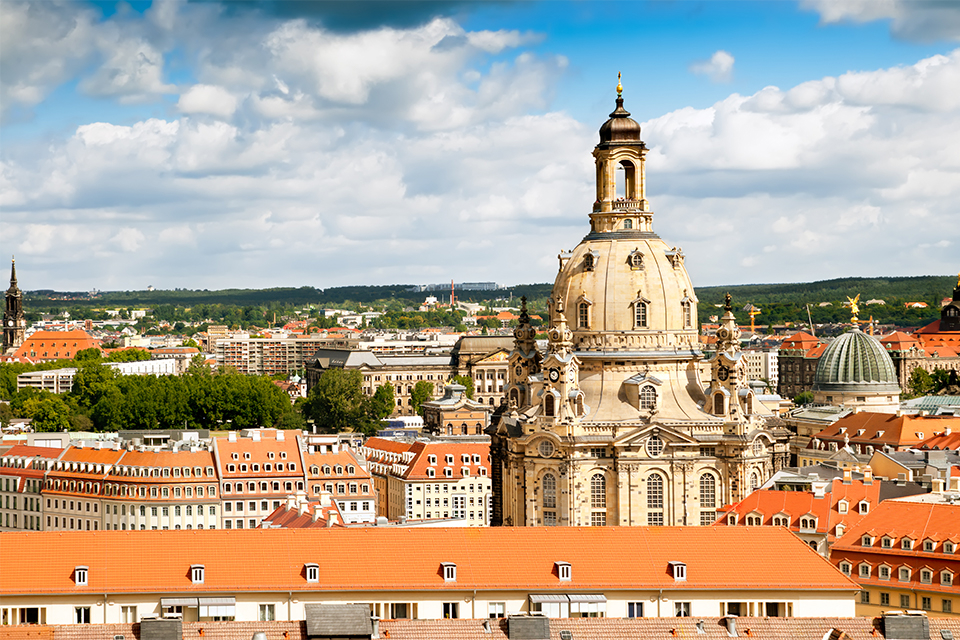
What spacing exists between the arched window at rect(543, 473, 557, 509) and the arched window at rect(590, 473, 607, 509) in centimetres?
260

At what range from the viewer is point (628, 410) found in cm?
12069

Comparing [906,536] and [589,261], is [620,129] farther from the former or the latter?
[906,536]

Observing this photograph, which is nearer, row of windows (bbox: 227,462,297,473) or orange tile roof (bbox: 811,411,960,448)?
row of windows (bbox: 227,462,297,473)

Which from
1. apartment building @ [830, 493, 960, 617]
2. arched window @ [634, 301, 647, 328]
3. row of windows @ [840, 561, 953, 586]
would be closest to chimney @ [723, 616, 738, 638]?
apartment building @ [830, 493, 960, 617]

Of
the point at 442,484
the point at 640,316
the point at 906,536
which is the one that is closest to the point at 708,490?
the point at 640,316

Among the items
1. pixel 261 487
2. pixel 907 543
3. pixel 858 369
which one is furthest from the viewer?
pixel 858 369

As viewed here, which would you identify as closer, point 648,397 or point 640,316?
point 648,397

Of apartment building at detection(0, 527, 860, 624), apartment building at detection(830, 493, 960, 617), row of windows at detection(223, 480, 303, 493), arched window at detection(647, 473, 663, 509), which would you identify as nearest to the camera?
apartment building at detection(0, 527, 860, 624)

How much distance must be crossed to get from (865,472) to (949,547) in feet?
122

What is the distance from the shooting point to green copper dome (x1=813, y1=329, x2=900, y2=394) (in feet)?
633

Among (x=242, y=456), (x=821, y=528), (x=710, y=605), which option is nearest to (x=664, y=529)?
(x=710, y=605)

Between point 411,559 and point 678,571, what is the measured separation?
11.9 m

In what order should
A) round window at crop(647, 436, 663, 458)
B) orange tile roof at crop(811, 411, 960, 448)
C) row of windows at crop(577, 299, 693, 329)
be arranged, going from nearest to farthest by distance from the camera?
round window at crop(647, 436, 663, 458)
row of windows at crop(577, 299, 693, 329)
orange tile roof at crop(811, 411, 960, 448)

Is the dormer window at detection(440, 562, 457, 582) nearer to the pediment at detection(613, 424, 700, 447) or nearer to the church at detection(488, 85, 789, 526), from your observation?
the church at detection(488, 85, 789, 526)
